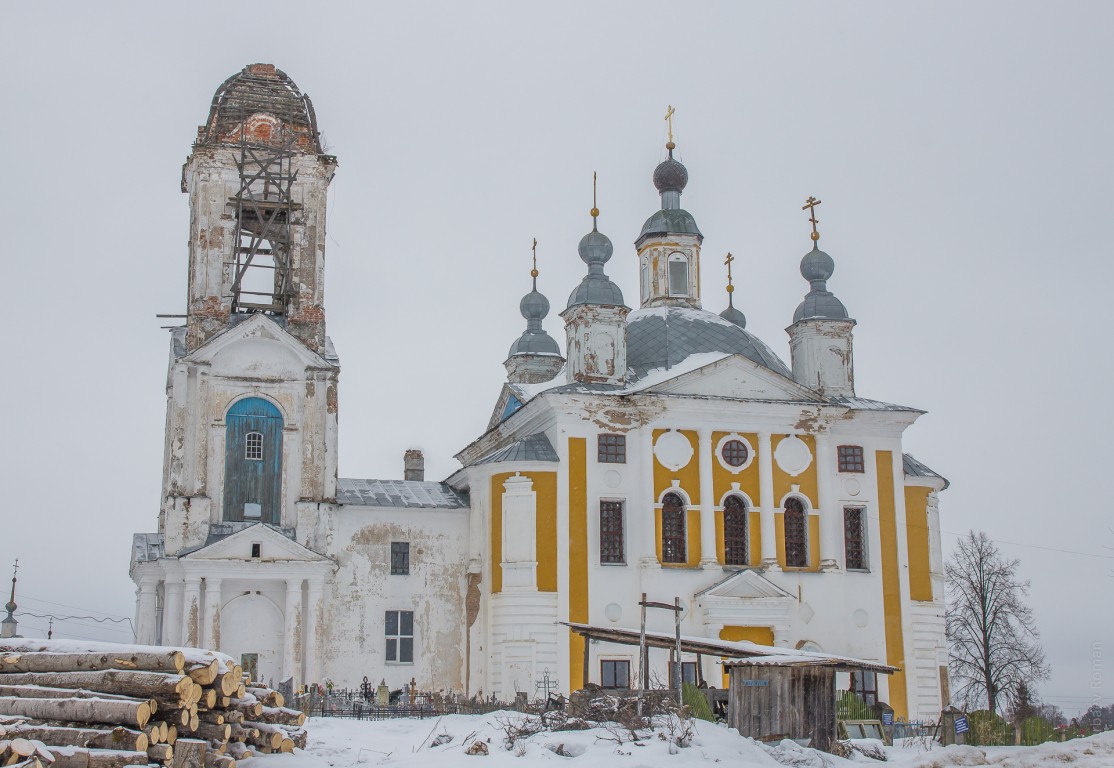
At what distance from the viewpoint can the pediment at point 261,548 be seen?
26.3m

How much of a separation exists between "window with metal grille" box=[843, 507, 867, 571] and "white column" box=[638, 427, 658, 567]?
14.9 ft

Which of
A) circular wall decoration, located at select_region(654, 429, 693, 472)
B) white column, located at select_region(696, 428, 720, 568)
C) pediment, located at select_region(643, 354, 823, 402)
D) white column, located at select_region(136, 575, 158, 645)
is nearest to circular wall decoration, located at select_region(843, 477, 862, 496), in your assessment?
pediment, located at select_region(643, 354, 823, 402)

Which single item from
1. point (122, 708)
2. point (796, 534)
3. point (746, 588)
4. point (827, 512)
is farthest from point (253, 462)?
point (122, 708)

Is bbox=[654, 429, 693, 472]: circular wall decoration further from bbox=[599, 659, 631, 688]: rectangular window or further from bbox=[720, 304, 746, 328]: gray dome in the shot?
bbox=[720, 304, 746, 328]: gray dome

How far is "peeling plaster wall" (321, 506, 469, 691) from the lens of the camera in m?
27.7

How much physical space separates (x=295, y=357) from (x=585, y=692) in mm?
11532

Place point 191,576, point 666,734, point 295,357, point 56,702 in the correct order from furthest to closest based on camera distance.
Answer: point 295,357 < point 191,576 < point 666,734 < point 56,702

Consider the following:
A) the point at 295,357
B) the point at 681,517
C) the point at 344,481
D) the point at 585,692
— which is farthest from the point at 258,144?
the point at 585,692

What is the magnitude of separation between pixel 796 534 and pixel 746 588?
6.74ft

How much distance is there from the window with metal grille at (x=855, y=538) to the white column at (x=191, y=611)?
13555 mm

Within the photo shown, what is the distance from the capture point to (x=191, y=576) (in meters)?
26.1

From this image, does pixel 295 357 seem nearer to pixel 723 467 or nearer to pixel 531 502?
pixel 531 502

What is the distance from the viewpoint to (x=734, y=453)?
2889 cm

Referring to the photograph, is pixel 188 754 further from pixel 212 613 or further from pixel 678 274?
pixel 678 274
